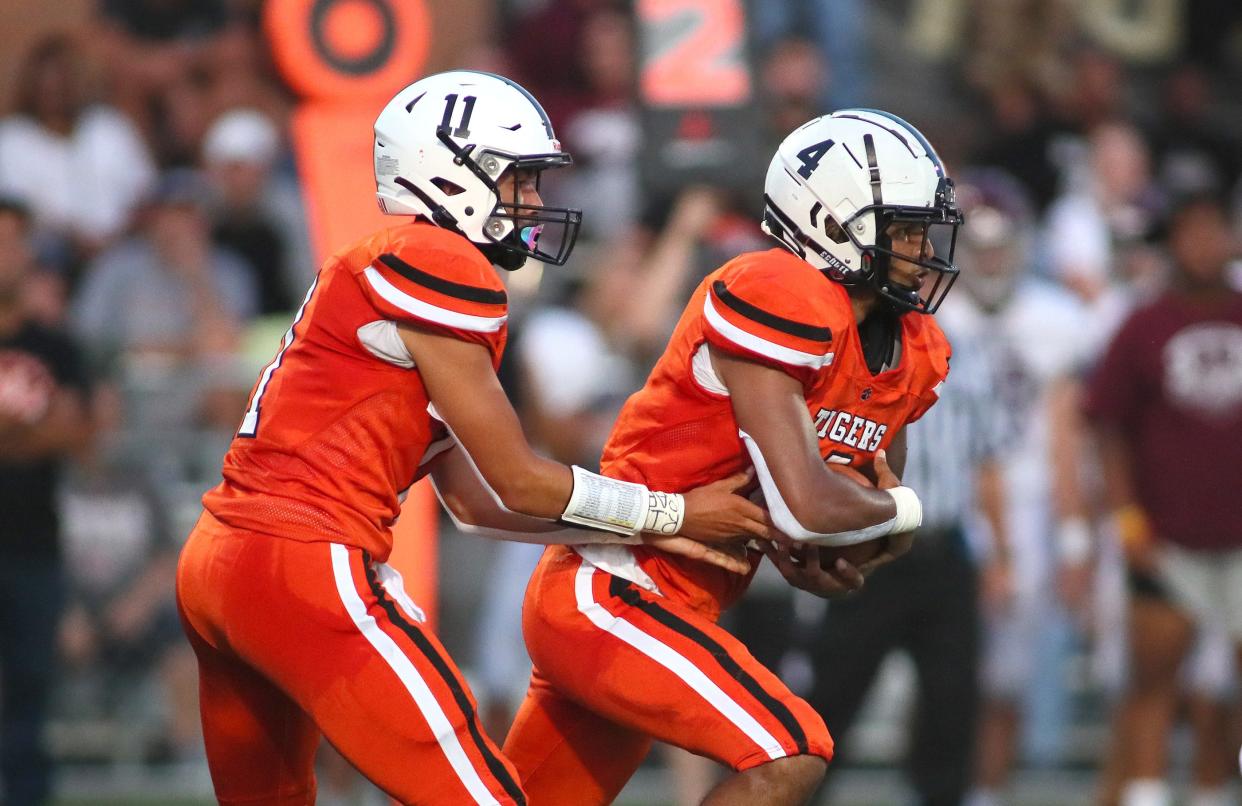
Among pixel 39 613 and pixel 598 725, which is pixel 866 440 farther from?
pixel 39 613

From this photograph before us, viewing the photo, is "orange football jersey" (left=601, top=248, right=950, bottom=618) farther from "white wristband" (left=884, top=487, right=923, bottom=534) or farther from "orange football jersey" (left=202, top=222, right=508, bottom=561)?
"orange football jersey" (left=202, top=222, right=508, bottom=561)

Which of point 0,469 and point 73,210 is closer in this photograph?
point 0,469

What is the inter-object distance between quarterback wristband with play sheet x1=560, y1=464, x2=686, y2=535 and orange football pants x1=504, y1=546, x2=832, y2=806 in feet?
0.65

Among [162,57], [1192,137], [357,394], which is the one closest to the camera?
[357,394]

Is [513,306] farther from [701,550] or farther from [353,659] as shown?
[353,659]

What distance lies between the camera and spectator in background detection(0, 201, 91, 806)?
22.4 feet

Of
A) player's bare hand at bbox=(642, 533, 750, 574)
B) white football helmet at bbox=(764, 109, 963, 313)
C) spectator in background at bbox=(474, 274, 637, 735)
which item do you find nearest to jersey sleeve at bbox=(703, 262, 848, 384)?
white football helmet at bbox=(764, 109, 963, 313)

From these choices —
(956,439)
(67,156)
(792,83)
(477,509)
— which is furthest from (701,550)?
(67,156)

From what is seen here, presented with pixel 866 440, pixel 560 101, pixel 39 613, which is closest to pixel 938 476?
pixel 866 440

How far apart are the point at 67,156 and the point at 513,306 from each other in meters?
2.62

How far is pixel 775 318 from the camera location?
3.80 meters

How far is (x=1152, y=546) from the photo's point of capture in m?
7.14

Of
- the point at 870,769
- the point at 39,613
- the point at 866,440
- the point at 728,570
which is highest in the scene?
the point at 866,440

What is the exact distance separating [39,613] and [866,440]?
389 centimetres
